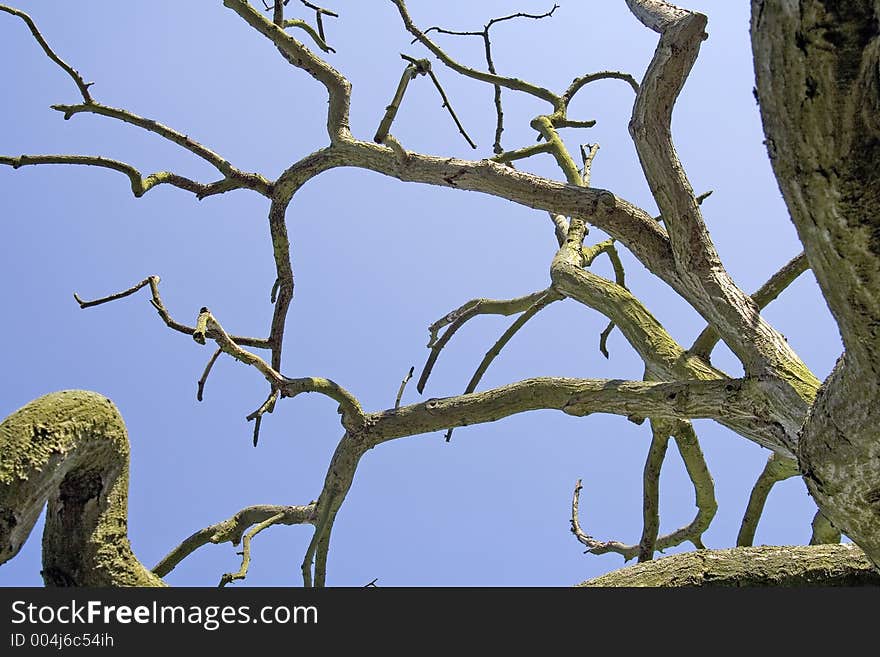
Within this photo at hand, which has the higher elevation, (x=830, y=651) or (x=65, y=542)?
(x=65, y=542)

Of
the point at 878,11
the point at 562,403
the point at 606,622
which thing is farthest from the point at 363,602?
the point at 878,11

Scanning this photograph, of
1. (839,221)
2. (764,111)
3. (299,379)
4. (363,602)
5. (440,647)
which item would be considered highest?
(299,379)

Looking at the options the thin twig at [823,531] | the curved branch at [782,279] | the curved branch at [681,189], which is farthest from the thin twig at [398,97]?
the thin twig at [823,531]

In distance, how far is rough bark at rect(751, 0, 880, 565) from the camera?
3.86ft

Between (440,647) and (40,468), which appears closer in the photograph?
(40,468)

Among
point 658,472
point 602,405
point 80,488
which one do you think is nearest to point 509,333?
point 658,472

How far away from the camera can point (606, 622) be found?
203 centimetres

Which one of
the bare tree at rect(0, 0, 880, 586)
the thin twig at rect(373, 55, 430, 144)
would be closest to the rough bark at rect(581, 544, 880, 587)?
the bare tree at rect(0, 0, 880, 586)

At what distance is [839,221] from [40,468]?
1745 millimetres

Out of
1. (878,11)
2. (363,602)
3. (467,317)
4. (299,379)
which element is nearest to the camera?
(878,11)

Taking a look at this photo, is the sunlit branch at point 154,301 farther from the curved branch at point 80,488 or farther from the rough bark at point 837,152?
the rough bark at point 837,152

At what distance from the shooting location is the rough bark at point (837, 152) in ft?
3.86

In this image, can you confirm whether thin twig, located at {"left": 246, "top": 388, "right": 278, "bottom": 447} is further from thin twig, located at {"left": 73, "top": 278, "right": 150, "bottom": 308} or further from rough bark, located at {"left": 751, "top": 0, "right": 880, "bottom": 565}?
rough bark, located at {"left": 751, "top": 0, "right": 880, "bottom": 565}

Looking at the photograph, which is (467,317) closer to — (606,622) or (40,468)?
(606,622)
